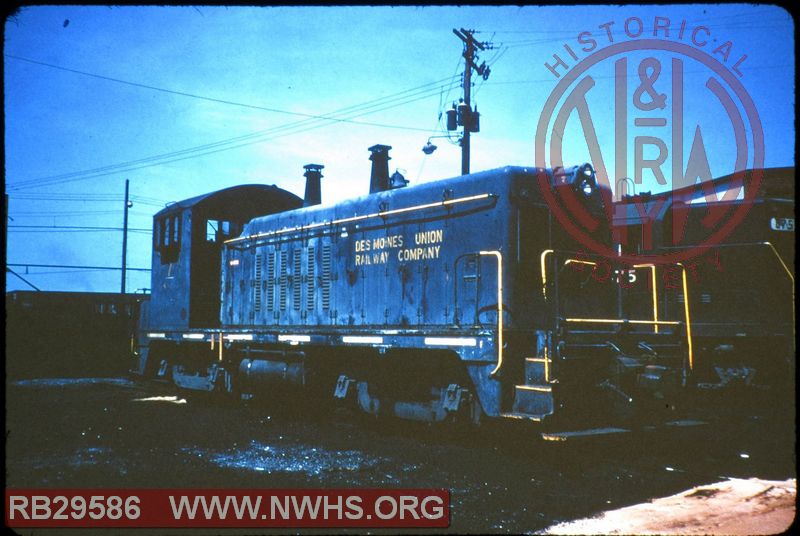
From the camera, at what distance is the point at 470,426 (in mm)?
7984

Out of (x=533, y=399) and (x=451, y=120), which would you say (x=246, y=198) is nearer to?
(x=533, y=399)

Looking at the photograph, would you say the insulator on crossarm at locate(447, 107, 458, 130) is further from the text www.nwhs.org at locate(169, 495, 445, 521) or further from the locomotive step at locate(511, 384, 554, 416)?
the text www.nwhs.org at locate(169, 495, 445, 521)

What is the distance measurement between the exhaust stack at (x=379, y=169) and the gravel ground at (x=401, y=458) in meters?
3.37

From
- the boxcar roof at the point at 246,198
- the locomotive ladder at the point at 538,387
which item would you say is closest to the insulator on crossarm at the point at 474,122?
the boxcar roof at the point at 246,198

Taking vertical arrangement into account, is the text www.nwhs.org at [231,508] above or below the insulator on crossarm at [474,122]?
below

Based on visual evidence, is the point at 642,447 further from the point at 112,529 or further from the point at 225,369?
the point at 225,369

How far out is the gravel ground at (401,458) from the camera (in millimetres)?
5824

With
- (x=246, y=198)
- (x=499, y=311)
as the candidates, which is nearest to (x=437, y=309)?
(x=499, y=311)

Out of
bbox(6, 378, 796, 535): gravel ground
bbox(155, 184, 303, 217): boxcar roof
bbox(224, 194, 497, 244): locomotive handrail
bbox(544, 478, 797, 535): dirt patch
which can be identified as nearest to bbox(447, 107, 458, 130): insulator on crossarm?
bbox(155, 184, 303, 217): boxcar roof

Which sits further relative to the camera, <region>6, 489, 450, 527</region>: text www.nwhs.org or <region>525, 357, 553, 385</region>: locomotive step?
<region>525, 357, 553, 385</region>: locomotive step

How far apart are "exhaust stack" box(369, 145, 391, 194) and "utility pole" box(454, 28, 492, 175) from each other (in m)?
9.85

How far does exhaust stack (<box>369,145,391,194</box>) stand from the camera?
10.3 metres

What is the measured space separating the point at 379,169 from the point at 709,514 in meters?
6.69

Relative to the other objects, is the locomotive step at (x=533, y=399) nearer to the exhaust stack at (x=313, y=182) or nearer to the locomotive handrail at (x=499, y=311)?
the locomotive handrail at (x=499, y=311)
